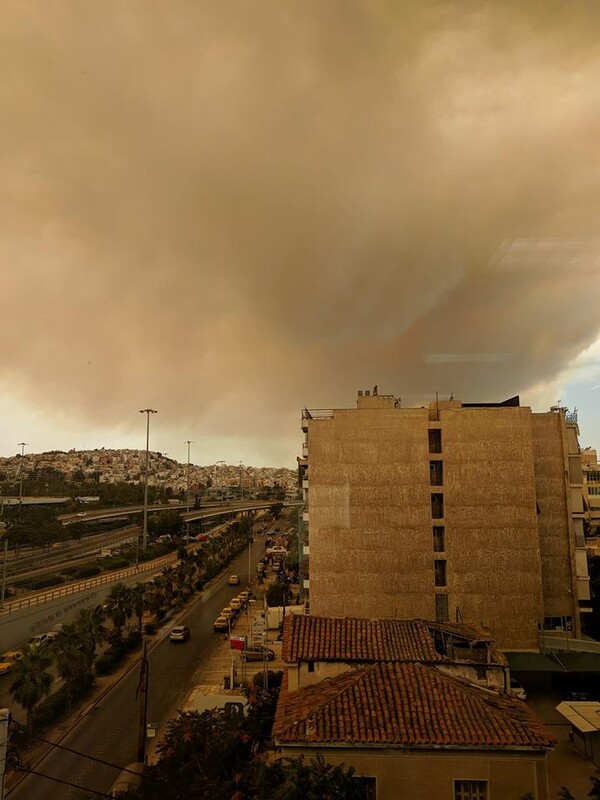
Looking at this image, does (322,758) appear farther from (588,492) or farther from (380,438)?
(588,492)

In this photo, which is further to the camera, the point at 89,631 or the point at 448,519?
the point at 448,519

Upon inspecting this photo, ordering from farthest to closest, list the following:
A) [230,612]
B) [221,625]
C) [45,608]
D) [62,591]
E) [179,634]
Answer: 1. [230,612]
2. [221,625]
3. [62,591]
4. [179,634]
5. [45,608]

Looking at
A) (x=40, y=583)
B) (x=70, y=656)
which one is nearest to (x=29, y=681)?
(x=70, y=656)

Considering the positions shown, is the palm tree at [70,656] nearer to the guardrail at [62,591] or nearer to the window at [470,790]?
the guardrail at [62,591]

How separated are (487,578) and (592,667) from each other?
12.6 feet

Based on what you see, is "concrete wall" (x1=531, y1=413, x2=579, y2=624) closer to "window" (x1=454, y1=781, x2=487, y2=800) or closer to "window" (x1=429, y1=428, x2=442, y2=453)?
"window" (x1=429, y1=428, x2=442, y2=453)

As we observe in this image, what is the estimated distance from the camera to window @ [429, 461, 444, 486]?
19697 mm

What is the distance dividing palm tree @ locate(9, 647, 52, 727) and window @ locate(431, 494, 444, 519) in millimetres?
12933

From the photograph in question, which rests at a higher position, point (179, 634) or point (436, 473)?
point (436, 473)

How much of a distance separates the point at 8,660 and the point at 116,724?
18.6 ft

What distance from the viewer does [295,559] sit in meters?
A: 39.5

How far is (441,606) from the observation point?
18.7 meters

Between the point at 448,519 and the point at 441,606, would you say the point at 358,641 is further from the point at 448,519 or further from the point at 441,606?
the point at 448,519

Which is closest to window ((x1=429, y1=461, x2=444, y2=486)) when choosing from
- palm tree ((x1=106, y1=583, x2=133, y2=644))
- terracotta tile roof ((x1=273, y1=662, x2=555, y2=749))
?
terracotta tile roof ((x1=273, y1=662, x2=555, y2=749))
